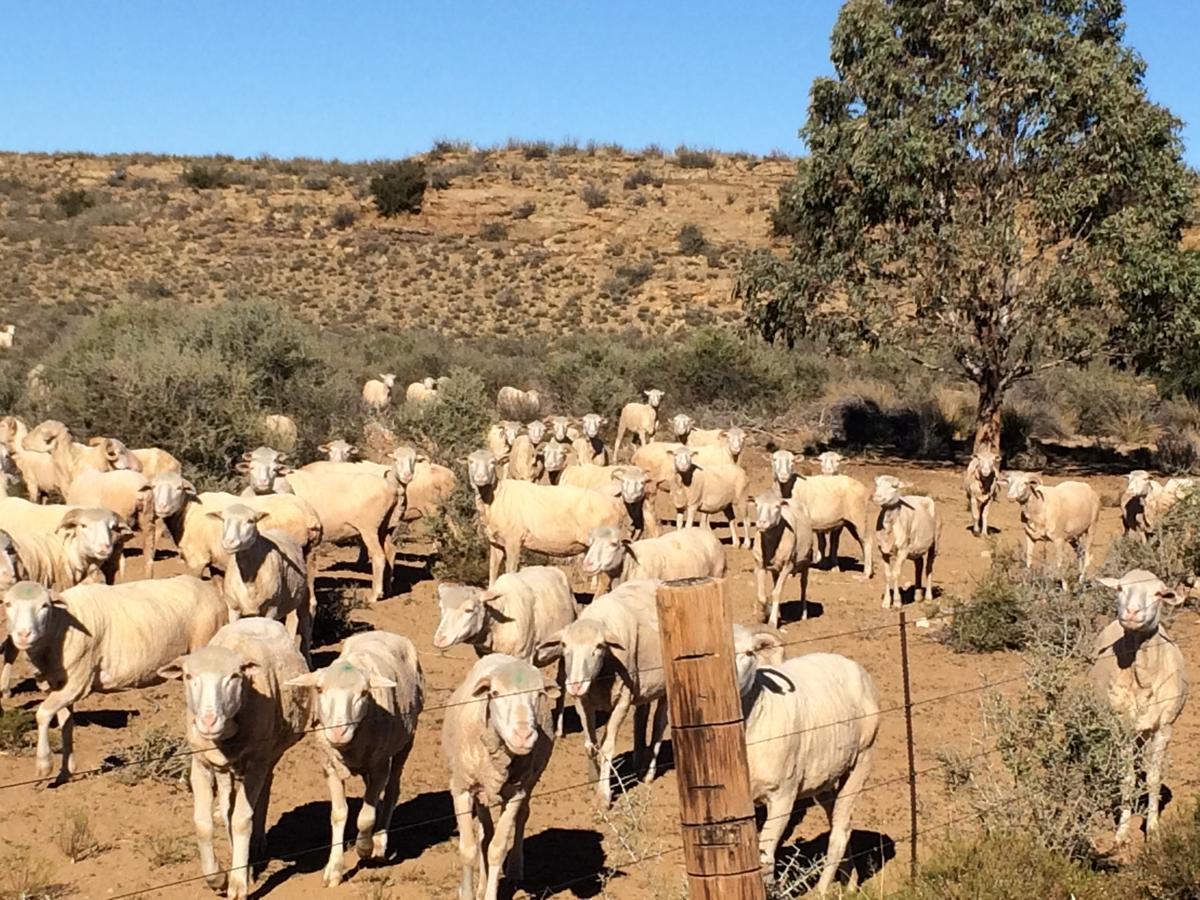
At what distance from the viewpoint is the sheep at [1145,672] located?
29.0 feet

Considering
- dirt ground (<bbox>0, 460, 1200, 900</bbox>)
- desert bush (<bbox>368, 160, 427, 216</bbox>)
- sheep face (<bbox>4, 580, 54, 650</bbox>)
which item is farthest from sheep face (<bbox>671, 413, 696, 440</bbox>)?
desert bush (<bbox>368, 160, 427, 216</bbox>)

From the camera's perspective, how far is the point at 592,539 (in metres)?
12.5

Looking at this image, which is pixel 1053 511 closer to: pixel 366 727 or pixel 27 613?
pixel 366 727

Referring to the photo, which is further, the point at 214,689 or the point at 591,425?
the point at 591,425

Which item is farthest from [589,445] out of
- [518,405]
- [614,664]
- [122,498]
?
[614,664]

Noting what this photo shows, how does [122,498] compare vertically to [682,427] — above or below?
below

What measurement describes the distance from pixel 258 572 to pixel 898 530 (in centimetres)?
823

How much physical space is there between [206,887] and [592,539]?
5504 mm

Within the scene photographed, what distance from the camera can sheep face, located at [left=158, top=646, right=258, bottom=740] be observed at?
23.7 feet

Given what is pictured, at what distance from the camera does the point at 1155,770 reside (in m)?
8.80

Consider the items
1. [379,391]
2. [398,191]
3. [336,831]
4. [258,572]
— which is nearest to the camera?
[336,831]

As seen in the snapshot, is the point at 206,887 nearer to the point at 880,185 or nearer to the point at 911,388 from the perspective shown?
the point at 880,185

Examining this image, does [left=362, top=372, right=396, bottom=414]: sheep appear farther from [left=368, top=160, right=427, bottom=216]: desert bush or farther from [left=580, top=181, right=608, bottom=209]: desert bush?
[left=580, top=181, right=608, bottom=209]: desert bush

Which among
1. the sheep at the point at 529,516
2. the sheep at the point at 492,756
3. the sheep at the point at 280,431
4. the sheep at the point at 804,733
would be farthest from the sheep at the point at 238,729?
the sheep at the point at 280,431
